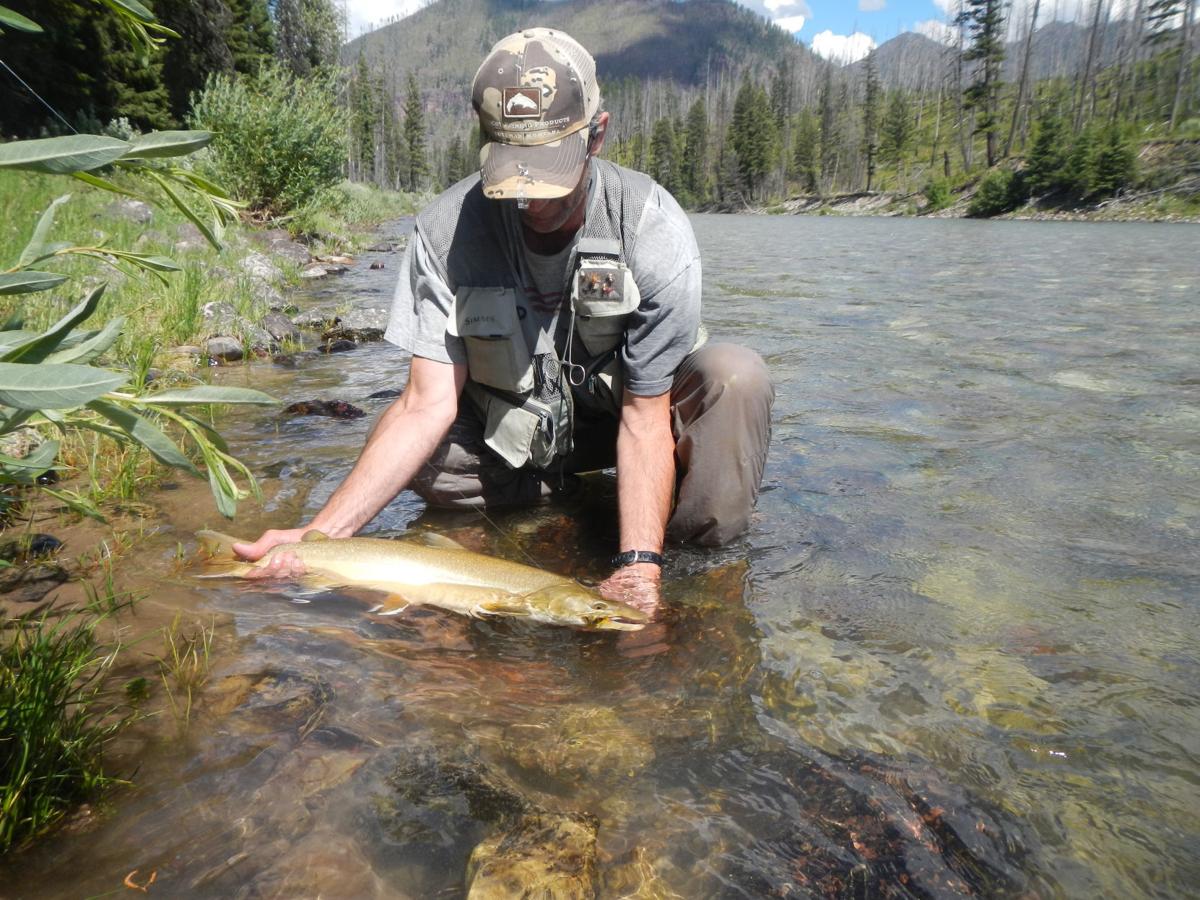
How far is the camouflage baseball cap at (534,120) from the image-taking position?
117 inches

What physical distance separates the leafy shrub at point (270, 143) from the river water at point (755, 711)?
1624cm

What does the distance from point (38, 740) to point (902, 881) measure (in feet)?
6.26

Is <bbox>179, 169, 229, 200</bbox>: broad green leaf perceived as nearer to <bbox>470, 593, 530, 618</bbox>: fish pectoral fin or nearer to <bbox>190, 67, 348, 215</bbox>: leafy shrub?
<bbox>470, 593, 530, 618</bbox>: fish pectoral fin

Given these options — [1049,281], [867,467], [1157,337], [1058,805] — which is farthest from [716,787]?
[1049,281]

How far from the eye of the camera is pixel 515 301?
3.61m

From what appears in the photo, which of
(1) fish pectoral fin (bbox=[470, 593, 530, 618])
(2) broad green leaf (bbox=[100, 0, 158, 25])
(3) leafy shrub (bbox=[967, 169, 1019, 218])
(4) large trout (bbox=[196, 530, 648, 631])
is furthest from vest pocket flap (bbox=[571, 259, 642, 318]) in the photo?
(3) leafy shrub (bbox=[967, 169, 1019, 218])

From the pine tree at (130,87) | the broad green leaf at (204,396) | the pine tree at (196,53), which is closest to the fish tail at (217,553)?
the broad green leaf at (204,396)

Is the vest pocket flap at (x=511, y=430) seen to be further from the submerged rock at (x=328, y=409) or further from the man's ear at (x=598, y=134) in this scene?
the submerged rock at (x=328, y=409)

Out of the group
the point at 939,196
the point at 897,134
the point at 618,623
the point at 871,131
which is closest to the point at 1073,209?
the point at 939,196

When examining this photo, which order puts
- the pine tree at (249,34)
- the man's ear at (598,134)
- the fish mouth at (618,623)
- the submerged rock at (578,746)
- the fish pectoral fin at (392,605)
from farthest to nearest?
the pine tree at (249,34)
the man's ear at (598,134)
the fish pectoral fin at (392,605)
the fish mouth at (618,623)
the submerged rock at (578,746)

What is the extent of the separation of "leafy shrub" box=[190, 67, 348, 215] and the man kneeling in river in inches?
647

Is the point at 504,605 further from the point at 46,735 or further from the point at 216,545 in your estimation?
the point at 46,735

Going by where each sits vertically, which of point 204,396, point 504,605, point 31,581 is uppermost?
point 204,396

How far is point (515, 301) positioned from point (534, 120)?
2.72 ft
